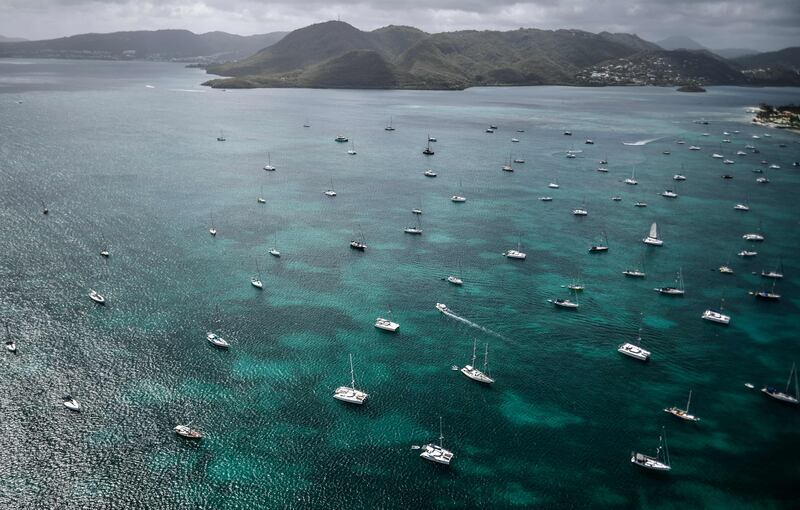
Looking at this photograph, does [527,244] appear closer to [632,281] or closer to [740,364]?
[632,281]

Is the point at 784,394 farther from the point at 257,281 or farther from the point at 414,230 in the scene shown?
the point at 257,281

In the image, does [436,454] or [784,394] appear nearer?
[436,454]

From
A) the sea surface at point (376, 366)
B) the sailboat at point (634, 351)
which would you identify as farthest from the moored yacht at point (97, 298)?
the sailboat at point (634, 351)

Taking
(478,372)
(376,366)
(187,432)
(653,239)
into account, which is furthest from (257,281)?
(653,239)

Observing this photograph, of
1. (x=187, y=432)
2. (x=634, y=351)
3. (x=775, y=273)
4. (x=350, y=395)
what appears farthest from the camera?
(x=775, y=273)

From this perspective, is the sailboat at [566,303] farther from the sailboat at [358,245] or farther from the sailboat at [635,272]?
the sailboat at [358,245]

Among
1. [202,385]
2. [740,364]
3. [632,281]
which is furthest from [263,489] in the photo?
[632,281]

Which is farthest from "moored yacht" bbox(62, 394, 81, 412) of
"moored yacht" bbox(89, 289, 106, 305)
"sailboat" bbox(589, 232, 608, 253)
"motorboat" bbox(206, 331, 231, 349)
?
"sailboat" bbox(589, 232, 608, 253)

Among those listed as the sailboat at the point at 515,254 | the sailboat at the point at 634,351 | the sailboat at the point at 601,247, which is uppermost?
the sailboat at the point at 601,247

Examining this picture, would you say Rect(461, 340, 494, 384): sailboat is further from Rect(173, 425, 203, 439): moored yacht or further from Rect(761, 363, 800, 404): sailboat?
Rect(761, 363, 800, 404): sailboat
